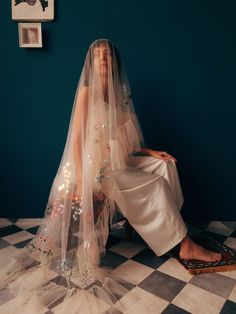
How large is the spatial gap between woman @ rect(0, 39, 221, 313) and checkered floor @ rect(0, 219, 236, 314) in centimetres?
10

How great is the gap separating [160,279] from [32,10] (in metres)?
1.92

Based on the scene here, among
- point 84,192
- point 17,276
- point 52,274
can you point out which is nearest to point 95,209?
point 84,192

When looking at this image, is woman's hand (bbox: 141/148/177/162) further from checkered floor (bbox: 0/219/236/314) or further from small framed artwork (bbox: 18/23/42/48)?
small framed artwork (bbox: 18/23/42/48)

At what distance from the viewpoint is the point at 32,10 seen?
204cm

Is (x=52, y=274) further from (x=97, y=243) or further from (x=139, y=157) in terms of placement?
(x=139, y=157)

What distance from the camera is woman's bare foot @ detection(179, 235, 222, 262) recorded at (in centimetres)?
173

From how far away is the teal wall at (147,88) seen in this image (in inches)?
81.0

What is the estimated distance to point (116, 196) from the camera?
5.56 feet

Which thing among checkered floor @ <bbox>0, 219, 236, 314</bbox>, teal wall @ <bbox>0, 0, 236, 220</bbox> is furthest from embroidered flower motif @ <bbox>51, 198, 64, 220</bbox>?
teal wall @ <bbox>0, 0, 236, 220</bbox>

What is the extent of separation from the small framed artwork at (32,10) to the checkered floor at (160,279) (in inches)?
60.2

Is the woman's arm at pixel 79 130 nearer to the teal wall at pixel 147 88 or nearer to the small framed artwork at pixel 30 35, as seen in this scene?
the teal wall at pixel 147 88

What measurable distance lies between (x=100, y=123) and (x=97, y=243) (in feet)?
2.16

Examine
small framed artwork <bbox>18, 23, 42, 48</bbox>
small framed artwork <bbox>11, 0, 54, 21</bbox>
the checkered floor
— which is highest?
small framed artwork <bbox>11, 0, 54, 21</bbox>

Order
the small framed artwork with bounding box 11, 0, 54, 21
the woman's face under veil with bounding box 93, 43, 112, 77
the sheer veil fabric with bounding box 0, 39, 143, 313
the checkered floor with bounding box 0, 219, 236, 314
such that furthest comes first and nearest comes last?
1. the small framed artwork with bounding box 11, 0, 54, 21
2. the woman's face under veil with bounding box 93, 43, 112, 77
3. the sheer veil fabric with bounding box 0, 39, 143, 313
4. the checkered floor with bounding box 0, 219, 236, 314
